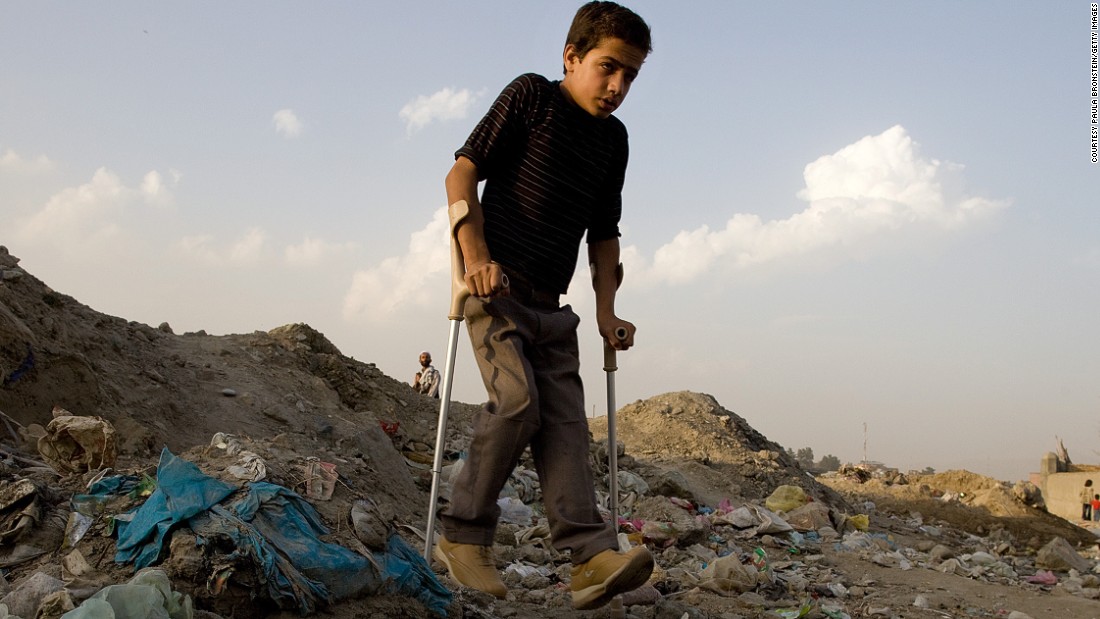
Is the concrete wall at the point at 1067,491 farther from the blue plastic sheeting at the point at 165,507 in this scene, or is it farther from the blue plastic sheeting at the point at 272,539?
the blue plastic sheeting at the point at 165,507

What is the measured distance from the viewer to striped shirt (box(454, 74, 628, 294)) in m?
3.04

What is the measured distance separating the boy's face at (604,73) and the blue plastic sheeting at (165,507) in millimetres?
1707

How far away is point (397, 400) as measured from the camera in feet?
33.8

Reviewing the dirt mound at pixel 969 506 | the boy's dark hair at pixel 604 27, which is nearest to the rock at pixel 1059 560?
the dirt mound at pixel 969 506

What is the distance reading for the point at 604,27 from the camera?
9.60 ft

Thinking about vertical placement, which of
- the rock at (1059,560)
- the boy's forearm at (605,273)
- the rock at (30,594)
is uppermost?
the boy's forearm at (605,273)

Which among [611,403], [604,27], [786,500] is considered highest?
[604,27]

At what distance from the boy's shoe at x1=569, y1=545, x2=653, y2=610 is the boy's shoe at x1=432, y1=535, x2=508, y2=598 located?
27 cm

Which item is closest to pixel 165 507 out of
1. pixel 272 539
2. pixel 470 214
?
pixel 272 539

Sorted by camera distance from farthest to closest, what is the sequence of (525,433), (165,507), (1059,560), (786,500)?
(786,500), (1059,560), (525,433), (165,507)

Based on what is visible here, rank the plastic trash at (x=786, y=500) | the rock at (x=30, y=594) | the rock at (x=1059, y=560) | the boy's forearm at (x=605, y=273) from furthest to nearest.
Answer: the plastic trash at (x=786, y=500), the rock at (x=1059, y=560), the boy's forearm at (x=605, y=273), the rock at (x=30, y=594)

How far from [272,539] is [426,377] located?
413 inches

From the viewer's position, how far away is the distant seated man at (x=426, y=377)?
502 inches

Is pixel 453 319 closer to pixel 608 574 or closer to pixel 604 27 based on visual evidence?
pixel 608 574
